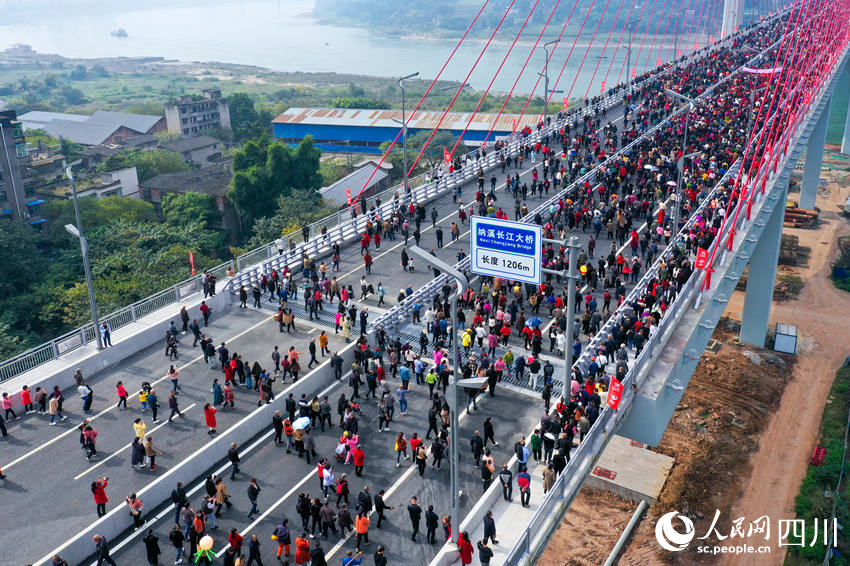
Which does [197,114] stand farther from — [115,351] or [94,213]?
[115,351]

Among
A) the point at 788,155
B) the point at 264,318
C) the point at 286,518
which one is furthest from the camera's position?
the point at 788,155

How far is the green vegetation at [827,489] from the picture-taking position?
93.6 ft

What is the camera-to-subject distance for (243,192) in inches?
2357

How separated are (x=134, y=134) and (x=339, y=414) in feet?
310

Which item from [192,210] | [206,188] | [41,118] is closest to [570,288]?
[192,210]

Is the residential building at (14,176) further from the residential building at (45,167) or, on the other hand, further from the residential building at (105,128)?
the residential building at (105,128)

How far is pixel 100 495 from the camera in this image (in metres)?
18.4

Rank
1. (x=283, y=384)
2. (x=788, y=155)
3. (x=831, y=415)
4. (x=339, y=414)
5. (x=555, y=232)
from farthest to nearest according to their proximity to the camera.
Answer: (x=788, y=155), (x=831, y=415), (x=555, y=232), (x=283, y=384), (x=339, y=414)

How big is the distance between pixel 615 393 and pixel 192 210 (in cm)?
5073

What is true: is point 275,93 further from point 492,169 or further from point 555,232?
point 555,232

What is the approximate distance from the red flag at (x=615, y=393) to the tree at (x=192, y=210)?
159ft

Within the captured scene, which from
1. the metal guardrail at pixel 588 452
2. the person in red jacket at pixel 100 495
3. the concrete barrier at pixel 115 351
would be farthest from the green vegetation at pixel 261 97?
the person in red jacket at pixel 100 495

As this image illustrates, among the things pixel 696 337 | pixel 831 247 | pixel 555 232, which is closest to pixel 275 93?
pixel 831 247

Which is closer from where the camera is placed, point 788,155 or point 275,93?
point 788,155
